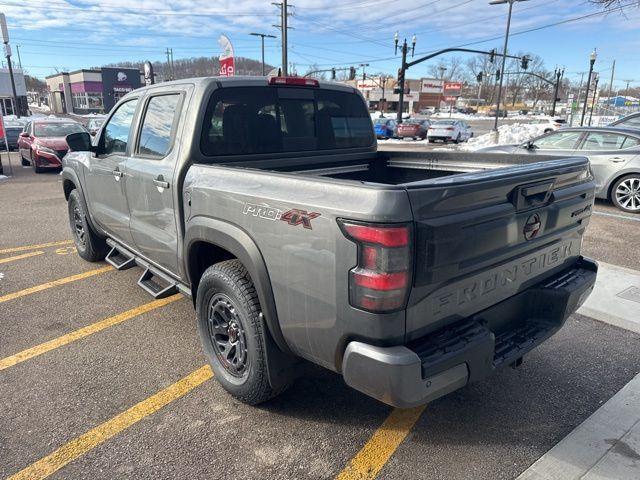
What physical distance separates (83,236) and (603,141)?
30.2 feet

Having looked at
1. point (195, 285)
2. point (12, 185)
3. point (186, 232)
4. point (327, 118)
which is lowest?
point (12, 185)

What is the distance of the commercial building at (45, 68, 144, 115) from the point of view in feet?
231

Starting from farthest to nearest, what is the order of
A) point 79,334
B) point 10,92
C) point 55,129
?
point 10,92
point 55,129
point 79,334

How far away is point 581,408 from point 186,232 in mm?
2802

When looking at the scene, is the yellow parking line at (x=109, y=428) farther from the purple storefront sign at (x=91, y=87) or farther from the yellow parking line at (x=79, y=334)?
the purple storefront sign at (x=91, y=87)

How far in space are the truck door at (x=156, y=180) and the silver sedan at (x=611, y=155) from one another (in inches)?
273

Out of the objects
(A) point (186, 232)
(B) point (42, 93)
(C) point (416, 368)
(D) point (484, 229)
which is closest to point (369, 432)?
(C) point (416, 368)

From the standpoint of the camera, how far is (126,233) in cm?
420

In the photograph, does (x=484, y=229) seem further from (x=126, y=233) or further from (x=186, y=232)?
(x=126, y=233)

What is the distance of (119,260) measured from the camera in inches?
196

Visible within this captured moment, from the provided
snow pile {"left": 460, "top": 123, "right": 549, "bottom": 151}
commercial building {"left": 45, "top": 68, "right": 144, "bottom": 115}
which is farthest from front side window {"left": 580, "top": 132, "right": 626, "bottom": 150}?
commercial building {"left": 45, "top": 68, "right": 144, "bottom": 115}

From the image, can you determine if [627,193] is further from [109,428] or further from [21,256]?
[21,256]

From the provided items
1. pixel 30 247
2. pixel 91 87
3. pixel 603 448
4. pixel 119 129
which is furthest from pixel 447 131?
pixel 91 87

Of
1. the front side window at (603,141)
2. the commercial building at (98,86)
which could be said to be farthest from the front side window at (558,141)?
the commercial building at (98,86)
